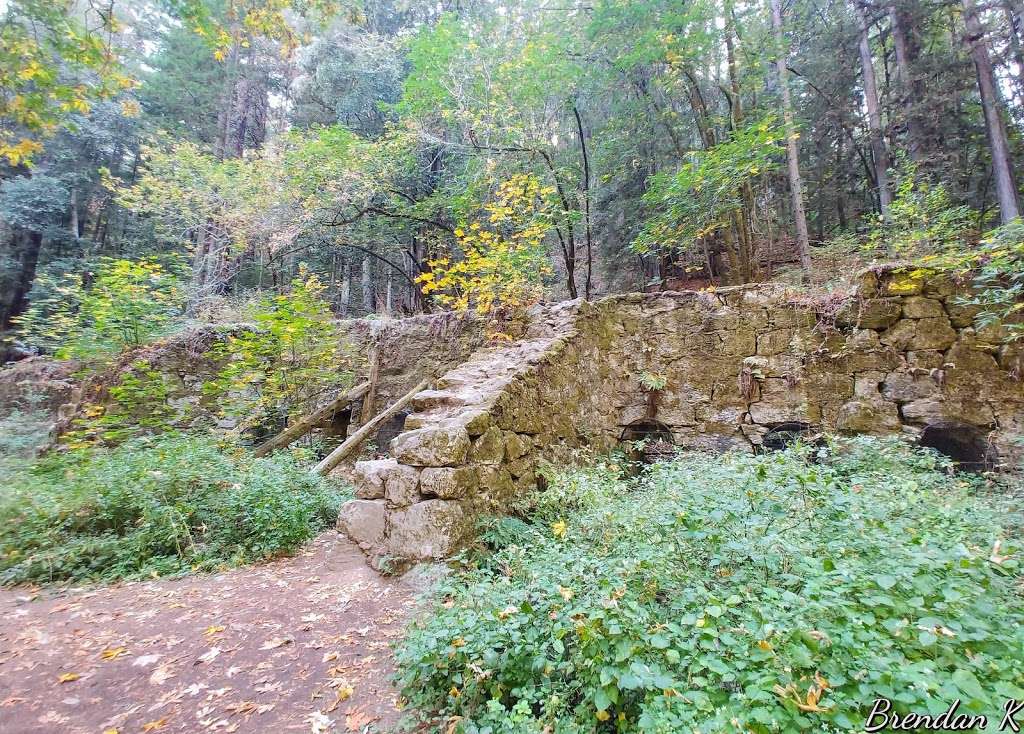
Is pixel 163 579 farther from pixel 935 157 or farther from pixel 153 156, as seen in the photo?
pixel 935 157

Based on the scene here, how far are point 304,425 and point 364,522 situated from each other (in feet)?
10.0

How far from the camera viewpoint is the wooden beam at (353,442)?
534 cm

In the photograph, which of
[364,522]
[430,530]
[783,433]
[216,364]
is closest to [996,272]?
[783,433]

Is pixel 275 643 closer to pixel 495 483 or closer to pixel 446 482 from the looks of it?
pixel 446 482

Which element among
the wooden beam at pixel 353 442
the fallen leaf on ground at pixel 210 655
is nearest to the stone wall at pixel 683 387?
the fallen leaf on ground at pixel 210 655

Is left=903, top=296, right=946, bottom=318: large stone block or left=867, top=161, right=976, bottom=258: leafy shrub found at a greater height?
left=867, top=161, right=976, bottom=258: leafy shrub

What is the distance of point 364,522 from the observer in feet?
12.0

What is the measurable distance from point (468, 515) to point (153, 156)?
11028 millimetres

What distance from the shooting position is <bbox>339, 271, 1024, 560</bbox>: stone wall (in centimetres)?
356

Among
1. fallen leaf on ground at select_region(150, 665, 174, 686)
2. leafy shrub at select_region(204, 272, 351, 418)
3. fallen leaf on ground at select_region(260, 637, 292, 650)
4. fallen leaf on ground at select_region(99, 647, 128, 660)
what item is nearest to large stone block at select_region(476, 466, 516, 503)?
fallen leaf on ground at select_region(260, 637, 292, 650)

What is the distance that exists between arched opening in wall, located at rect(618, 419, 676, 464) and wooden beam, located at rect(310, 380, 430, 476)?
10.2ft

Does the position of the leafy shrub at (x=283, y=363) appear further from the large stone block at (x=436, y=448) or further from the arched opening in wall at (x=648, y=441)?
the arched opening in wall at (x=648, y=441)

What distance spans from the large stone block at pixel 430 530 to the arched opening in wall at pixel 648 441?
3249mm

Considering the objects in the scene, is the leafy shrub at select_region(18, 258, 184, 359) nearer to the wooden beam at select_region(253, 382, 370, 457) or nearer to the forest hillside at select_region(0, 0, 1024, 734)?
the forest hillside at select_region(0, 0, 1024, 734)
